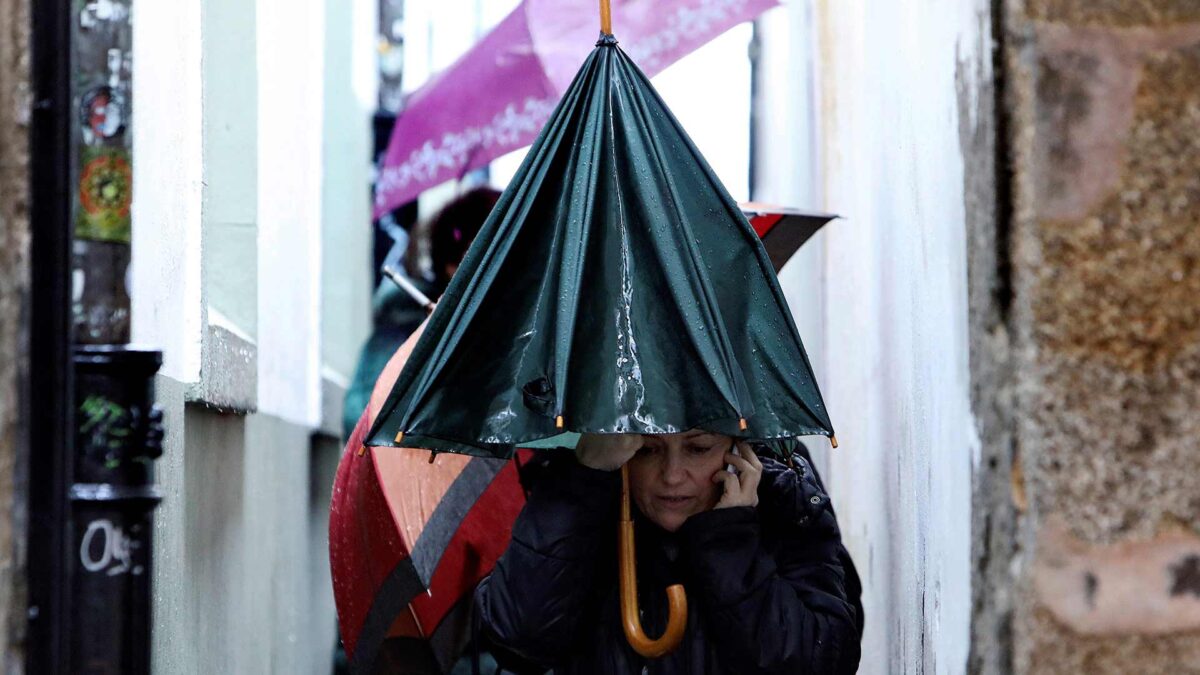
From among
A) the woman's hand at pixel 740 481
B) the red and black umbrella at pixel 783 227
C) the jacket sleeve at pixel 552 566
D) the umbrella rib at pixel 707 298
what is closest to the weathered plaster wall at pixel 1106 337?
the umbrella rib at pixel 707 298

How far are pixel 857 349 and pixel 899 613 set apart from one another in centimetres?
102

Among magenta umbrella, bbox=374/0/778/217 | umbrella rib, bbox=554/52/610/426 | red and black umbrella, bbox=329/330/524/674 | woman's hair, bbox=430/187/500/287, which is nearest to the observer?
umbrella rib, bbox=554/52/610/426

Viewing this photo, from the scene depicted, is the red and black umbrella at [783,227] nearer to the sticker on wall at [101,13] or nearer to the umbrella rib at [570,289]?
the umbrella rib at [570,289]

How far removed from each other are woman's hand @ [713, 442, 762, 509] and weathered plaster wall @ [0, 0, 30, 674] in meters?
1.30

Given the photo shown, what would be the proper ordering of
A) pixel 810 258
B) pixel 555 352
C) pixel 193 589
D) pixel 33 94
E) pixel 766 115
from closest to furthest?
pixel 33 94 → pixel 555 352 → pixel 193 589 → pixel 810 258 → pixel 766 115

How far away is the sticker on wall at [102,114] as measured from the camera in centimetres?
199

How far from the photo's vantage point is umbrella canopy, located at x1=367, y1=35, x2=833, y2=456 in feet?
7.82

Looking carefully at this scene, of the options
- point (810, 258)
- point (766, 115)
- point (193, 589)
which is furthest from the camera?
point (766, 115)

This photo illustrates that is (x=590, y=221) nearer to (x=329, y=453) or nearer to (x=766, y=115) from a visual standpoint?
(x=766, y=115)

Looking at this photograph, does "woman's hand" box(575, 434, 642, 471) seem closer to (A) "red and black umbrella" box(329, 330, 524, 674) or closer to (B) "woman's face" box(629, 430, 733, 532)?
(B) "woman's face" box(629, 430, 733, 532)

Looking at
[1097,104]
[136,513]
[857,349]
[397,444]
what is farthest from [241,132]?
[1097,104]

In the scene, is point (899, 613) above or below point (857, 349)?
below

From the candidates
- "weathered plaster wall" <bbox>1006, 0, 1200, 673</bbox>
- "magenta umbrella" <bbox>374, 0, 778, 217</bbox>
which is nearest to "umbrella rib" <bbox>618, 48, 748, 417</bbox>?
"weathered plaster wall" <bbox>1006, 0, 1200, 673</bbox>

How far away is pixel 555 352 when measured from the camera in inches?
95.7
